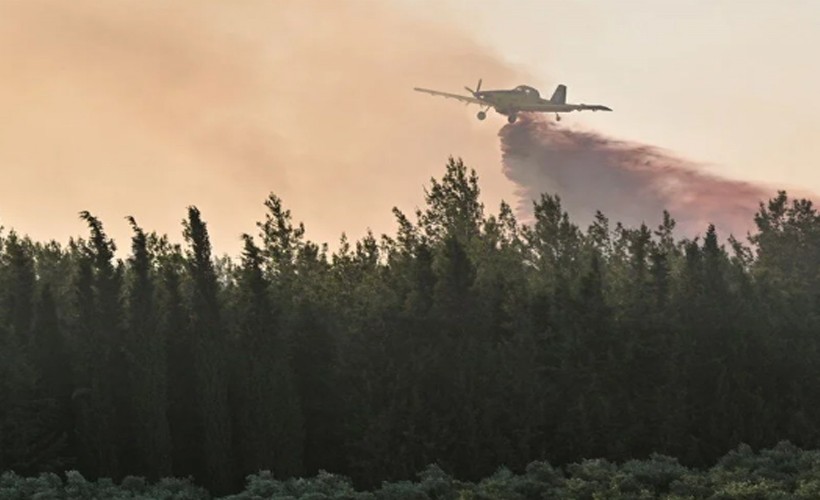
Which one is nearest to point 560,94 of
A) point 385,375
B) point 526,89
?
point 526,89

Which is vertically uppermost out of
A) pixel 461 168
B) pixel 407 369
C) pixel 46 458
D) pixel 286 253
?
pixel 461 168

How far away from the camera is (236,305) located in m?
40.7

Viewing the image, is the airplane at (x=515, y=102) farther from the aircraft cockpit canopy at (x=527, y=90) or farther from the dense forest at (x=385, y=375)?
the dense forest at (x=385, y=375)

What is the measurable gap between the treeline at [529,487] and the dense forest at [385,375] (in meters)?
5.74

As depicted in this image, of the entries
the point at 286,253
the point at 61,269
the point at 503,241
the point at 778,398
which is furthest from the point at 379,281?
the point at 61,269

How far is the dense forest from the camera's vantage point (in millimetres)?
34438

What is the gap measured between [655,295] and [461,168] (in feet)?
47.6

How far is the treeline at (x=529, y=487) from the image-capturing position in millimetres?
25391

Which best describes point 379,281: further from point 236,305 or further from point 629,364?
point 629,364

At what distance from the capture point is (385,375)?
36.9 metres

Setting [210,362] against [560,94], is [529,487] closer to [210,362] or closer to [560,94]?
[210,362]

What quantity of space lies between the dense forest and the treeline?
5.74 meters

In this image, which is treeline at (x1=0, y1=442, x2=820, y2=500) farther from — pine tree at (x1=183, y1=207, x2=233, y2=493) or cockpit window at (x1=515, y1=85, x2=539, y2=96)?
cockpit window at (x1=515, y1=85, x2=539, y2=96)

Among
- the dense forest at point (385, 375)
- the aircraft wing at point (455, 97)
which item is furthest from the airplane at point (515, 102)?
the dense forest at point (385, 375)
